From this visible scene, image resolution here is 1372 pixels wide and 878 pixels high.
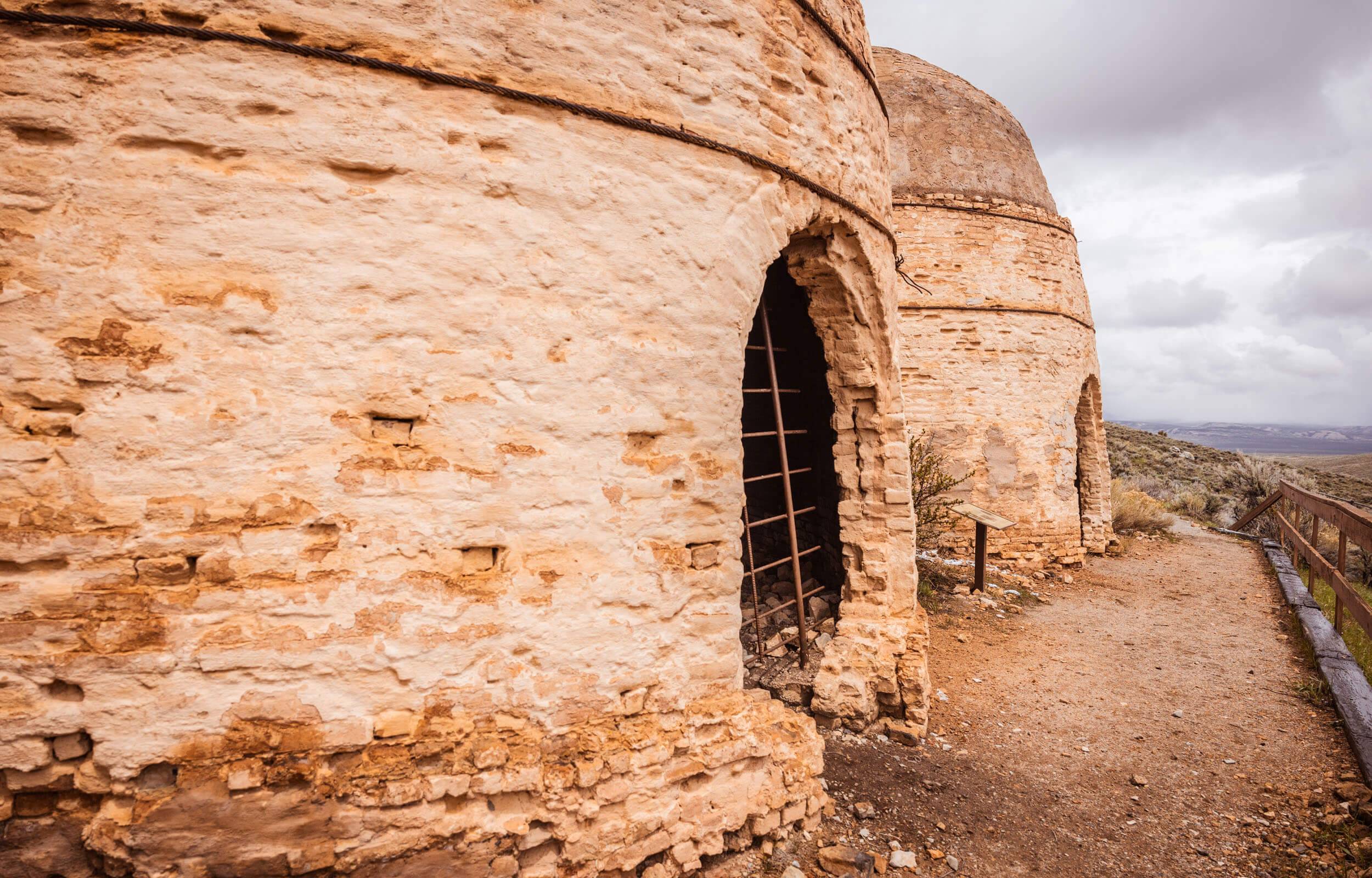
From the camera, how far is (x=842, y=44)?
3766 millimetres

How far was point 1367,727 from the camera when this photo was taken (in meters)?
4.28

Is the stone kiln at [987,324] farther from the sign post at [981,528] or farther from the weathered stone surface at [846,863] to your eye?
the weathered stone surface at [846,863]

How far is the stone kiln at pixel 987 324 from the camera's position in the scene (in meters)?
8.73

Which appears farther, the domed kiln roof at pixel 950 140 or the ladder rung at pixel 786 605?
the domed kiln roof at pixel 950 140

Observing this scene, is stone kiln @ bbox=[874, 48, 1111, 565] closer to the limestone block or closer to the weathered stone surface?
the weathered stone surface

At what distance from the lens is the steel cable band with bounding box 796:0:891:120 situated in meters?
3.44

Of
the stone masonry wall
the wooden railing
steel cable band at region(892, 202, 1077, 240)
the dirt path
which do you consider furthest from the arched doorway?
the dirt path

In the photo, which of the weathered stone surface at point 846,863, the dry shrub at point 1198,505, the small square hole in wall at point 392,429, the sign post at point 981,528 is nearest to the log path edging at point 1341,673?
the sign post at point 981,528

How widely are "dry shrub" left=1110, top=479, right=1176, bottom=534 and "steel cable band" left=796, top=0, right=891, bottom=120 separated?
9.91 meters

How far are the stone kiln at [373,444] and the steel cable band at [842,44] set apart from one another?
556mm

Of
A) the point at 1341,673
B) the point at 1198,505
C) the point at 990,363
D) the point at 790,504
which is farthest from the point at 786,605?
the point at 1198,505

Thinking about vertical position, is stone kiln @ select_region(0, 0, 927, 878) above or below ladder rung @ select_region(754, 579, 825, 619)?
above

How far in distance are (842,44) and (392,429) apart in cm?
329

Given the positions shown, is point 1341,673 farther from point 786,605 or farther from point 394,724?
point 394,724
